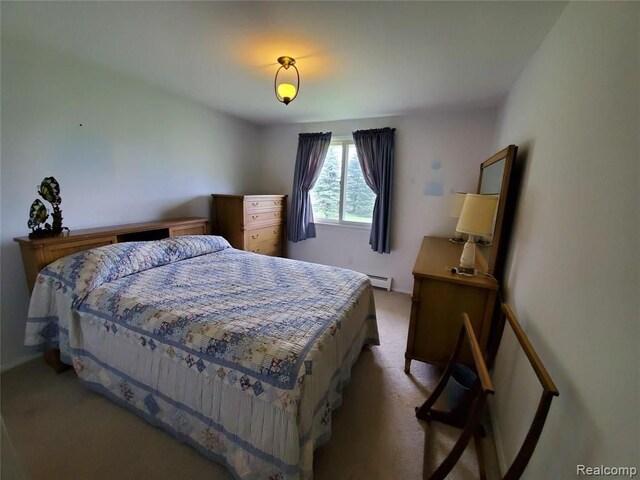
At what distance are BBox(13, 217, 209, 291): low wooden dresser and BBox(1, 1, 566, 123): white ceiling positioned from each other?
1.41 meters

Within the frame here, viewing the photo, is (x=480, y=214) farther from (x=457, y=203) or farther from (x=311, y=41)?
(x=311, y=41)

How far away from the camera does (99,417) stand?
5.09 feet

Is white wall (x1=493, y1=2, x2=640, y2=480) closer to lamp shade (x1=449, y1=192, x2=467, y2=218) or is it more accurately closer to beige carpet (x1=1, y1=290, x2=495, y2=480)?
beige carpet (x1=1, y1=290, x2=495, y2=480)

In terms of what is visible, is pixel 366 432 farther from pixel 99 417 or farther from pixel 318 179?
pixel 318 179

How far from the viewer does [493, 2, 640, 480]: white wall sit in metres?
0.69

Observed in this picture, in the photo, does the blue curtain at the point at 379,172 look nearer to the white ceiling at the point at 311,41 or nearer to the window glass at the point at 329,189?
the window glass at the point at 329,189

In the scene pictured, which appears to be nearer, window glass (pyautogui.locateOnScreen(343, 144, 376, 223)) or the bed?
the bed

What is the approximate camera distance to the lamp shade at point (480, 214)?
5.50 feet

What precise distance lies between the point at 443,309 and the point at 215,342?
5.03ft

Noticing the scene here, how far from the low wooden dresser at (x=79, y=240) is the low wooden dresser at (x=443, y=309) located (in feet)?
8.24

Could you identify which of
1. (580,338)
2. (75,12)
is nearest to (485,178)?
(580,338)

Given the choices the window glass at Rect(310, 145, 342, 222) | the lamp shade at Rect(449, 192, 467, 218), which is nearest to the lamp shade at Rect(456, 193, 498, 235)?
the lamp shade at Rect(449, 192, 467, 218)

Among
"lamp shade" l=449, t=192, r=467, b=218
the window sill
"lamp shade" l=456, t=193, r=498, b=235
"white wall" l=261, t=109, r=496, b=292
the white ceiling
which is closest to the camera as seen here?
the white ceiling

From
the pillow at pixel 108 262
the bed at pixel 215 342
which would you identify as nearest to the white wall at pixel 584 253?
Result: the bed at pixel 215 342
